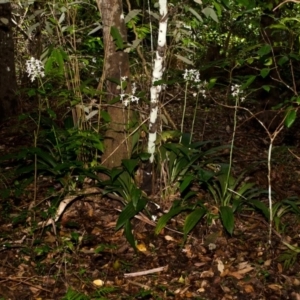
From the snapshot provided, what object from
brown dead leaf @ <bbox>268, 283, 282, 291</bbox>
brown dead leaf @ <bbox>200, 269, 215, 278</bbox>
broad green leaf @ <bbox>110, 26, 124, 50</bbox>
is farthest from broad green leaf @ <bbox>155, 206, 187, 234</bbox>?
broad green leaf @ <bbox>110, 26, 124, 50</bbox>

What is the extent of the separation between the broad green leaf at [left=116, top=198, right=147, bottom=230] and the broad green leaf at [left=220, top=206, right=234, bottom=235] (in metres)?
0.59

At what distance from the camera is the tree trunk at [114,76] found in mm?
3832

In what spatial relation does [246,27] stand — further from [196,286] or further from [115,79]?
[196,286]

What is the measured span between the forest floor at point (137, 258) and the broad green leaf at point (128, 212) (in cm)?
16

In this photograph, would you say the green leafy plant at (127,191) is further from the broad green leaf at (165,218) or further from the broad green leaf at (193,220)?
the broad green leaf at (193,220)

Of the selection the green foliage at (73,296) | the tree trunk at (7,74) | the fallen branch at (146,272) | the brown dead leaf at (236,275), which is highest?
the tree trunk at (7,74)

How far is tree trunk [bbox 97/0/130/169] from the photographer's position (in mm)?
3832

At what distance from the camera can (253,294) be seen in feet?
10.5

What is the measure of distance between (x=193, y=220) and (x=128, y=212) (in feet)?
1.63

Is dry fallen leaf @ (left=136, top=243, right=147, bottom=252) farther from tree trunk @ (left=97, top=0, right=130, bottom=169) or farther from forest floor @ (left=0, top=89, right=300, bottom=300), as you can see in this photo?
tree trunk @ (left=97, top=0, right=130, bottom=169)

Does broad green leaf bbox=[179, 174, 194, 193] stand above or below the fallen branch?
above

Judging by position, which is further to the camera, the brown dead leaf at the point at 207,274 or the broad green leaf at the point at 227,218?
the broad green leaf at the point at 227,218

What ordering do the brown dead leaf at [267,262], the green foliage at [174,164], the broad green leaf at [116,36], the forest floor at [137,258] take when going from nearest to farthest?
the forest floor at [137,258] < the brown dead leaf at [267,262] < the broad green leaf at [116,36] < the green foliage at [174,164]

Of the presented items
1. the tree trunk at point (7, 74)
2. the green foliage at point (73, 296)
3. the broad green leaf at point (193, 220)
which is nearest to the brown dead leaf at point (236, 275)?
the broad green leaf at point (193, 220)
